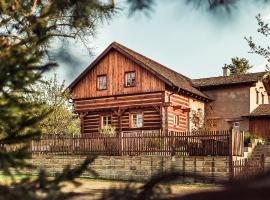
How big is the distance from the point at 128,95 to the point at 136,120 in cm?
202

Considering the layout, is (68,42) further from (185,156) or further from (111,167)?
(111,167)

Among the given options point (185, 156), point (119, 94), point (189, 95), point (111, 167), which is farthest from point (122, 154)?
point (189, 95)

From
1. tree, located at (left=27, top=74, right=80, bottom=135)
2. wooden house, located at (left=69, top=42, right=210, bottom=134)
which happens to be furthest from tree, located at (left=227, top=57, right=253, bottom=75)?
tree, located at (left=27, top=74, right=80, bottom=135)

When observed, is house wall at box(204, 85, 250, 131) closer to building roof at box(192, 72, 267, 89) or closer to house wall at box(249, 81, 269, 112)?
house wall at box(249, 81, 269, 112)

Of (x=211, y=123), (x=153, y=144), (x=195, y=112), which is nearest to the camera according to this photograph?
(x=153, y=144)

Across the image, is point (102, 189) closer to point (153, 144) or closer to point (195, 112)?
point (153, 144)

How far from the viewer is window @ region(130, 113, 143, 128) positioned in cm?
3436

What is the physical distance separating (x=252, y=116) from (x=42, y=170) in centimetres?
3653

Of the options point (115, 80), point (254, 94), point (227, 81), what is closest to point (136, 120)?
point (115, 80)

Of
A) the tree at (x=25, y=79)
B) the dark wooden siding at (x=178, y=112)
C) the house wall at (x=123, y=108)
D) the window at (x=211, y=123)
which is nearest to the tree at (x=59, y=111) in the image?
the house wall at (x=123, y=108)

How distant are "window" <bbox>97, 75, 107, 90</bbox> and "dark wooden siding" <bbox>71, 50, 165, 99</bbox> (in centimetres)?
24

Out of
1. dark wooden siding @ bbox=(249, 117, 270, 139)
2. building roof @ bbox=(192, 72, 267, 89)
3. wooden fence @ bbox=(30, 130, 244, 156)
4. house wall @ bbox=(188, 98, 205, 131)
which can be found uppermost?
building roof @ bbox=(192, 72, 267, 89)

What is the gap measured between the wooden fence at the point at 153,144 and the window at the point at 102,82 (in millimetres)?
12603

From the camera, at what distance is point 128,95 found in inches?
1378
